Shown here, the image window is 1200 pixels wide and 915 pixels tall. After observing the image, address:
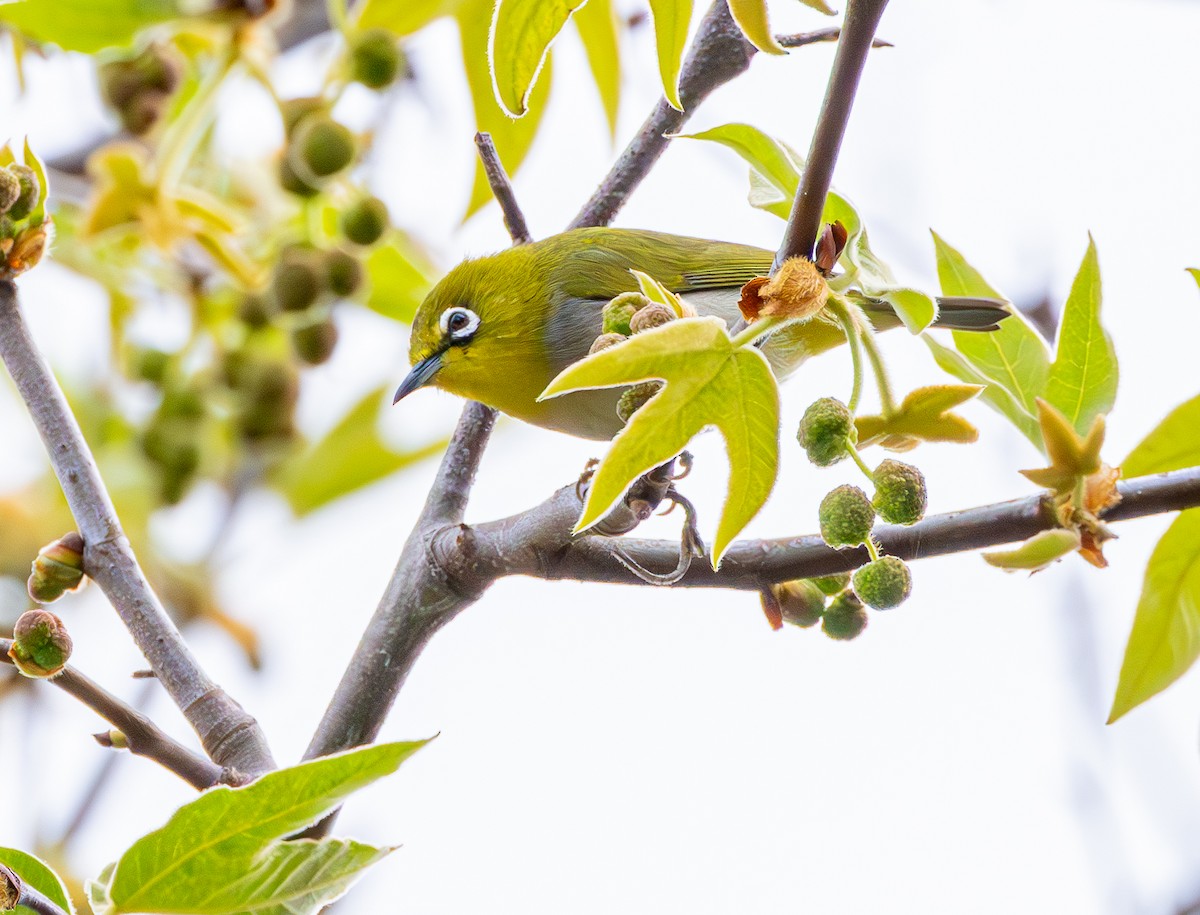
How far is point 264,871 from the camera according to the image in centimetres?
162

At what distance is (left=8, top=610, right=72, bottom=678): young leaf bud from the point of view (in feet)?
5.80

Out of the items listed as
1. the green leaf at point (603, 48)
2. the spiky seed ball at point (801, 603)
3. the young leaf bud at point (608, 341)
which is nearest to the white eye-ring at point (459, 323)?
the green leaf at point (603, 48)

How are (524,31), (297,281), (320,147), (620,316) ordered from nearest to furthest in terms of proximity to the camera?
(524,31)
(620,316)
(320,147)
(297,281)

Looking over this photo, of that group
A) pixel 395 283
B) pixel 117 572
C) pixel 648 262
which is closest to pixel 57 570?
pixel 117 572

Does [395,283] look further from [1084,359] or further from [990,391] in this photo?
[1084,359]

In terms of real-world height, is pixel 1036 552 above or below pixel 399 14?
below

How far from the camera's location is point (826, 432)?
1.56 metres

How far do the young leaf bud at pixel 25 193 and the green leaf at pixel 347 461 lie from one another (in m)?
2.19

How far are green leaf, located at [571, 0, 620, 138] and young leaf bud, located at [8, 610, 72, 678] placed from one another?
63.7 inches

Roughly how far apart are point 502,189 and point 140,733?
1.23m

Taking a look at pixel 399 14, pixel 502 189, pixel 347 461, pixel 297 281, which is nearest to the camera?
pixel 502 189

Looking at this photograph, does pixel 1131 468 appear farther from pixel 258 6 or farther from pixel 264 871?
pixel 258 6

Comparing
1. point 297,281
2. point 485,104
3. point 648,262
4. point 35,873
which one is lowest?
point 35,873

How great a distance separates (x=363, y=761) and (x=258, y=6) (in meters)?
2.20
